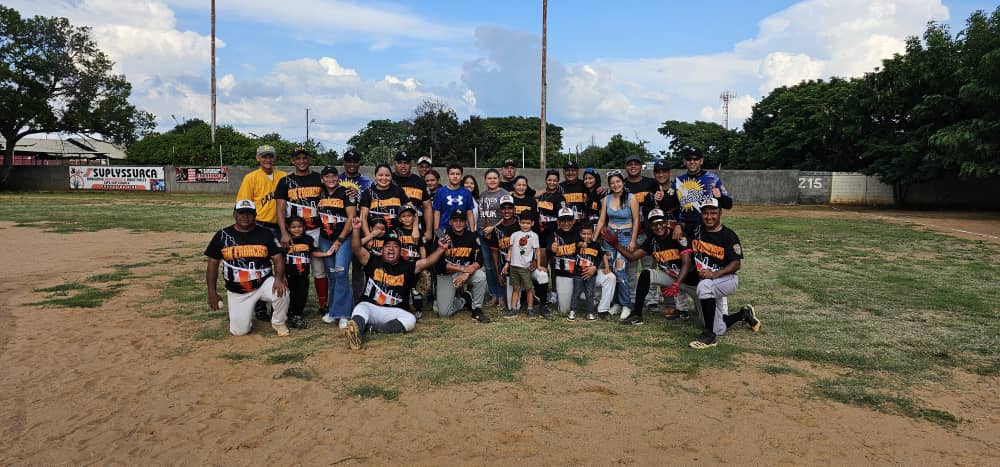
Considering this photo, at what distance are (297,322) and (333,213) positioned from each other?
1.22 meters

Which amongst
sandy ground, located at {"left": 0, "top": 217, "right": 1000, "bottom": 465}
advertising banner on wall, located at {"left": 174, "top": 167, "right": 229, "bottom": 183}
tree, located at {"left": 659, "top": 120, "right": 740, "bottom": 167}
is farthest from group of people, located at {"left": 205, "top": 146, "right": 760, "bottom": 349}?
tree, located at {"left": 659, "top": 120, "right": 740, "bottom": 167}

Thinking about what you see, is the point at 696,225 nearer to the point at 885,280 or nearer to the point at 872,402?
the point at 872,402

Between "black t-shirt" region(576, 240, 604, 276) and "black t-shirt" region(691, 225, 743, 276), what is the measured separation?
108cm

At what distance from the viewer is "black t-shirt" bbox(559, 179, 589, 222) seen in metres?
7.40

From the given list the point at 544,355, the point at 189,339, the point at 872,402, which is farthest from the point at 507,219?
the point at 872,402

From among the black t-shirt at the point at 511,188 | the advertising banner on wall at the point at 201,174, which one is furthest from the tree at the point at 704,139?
the black t-shirt at the point at 511,188

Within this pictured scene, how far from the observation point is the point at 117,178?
3266cm

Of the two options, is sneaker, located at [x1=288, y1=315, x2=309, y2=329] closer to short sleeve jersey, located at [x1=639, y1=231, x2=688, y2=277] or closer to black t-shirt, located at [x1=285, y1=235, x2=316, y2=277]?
black t-shirt, located at [x1=285, y1=235, x2=316, y2=277]

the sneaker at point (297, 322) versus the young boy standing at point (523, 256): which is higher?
the young boy standing at point (523, 256)

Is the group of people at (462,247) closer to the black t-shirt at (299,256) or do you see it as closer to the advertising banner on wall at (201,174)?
the black t-shirt at (299,256)

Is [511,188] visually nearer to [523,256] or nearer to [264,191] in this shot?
[523,256]

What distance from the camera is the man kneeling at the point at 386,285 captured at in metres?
6.13

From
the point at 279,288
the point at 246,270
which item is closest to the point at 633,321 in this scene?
the point at 279,288

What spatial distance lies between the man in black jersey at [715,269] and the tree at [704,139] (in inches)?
1465
